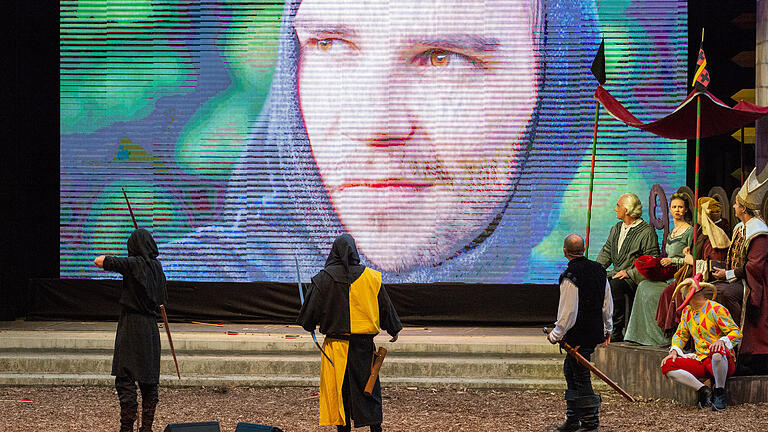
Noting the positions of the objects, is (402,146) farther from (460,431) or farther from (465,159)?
(460,431)

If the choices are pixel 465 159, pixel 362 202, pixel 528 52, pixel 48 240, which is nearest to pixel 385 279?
pixel 362 202

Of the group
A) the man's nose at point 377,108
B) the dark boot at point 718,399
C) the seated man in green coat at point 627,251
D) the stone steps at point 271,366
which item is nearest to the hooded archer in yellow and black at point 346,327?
the dark boot at point 718,399

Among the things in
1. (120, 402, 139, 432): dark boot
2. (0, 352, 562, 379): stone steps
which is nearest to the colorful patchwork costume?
(0, 352, 562, 379): stone steps

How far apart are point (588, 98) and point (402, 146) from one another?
7.32ft

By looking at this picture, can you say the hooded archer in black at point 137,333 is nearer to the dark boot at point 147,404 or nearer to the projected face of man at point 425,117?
the dark boot at point 147,404

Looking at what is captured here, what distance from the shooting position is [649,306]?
8.99 metres

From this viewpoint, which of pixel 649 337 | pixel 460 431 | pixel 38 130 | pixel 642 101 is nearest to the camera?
pixel 460 431

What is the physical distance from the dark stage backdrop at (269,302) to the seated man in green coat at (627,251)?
6.79 feet

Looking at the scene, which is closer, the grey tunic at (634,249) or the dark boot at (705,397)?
the dark boot at (705,397)

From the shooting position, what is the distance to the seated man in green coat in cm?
938

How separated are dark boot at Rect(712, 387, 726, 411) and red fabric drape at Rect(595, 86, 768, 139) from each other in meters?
2.59

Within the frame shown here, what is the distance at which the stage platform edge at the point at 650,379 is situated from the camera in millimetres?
8055

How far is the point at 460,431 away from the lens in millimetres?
7191

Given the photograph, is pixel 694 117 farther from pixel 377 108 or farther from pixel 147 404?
pixel 147 404
